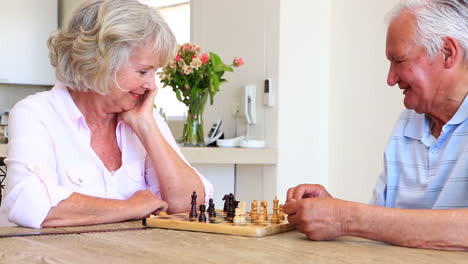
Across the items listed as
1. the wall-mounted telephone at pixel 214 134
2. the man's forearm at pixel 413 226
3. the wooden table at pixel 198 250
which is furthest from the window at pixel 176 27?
the man's forearm at pixel 413 226

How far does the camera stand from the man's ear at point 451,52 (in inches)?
69.1

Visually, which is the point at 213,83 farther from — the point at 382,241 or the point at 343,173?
the point at 382,241

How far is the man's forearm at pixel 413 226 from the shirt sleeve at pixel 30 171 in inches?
31.9

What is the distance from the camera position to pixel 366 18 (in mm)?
3533

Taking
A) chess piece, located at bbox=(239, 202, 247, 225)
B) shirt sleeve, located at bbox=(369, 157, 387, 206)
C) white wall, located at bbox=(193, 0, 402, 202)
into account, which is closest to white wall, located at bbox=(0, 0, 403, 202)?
white wall, located at bbox=(193, 0, 402, 202)

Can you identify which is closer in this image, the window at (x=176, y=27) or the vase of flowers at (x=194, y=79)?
the vase of flowers at (x=194, y=79)

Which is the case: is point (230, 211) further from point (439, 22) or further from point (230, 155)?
point (230, 155)

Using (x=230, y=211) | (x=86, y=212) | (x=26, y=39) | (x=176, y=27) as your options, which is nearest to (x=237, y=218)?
(x=230, y=211)

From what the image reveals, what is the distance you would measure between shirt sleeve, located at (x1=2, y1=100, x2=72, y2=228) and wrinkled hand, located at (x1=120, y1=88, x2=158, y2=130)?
0.29 meters

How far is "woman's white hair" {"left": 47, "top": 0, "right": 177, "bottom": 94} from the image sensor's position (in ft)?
6.64

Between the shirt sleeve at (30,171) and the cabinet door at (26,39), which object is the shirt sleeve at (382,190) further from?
the cabinet door at (26,39)

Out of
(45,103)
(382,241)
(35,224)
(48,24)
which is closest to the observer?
(382,241)

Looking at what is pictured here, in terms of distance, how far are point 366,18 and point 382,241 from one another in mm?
2250

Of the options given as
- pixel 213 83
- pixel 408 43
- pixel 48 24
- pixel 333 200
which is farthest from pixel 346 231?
pixel 48 24
